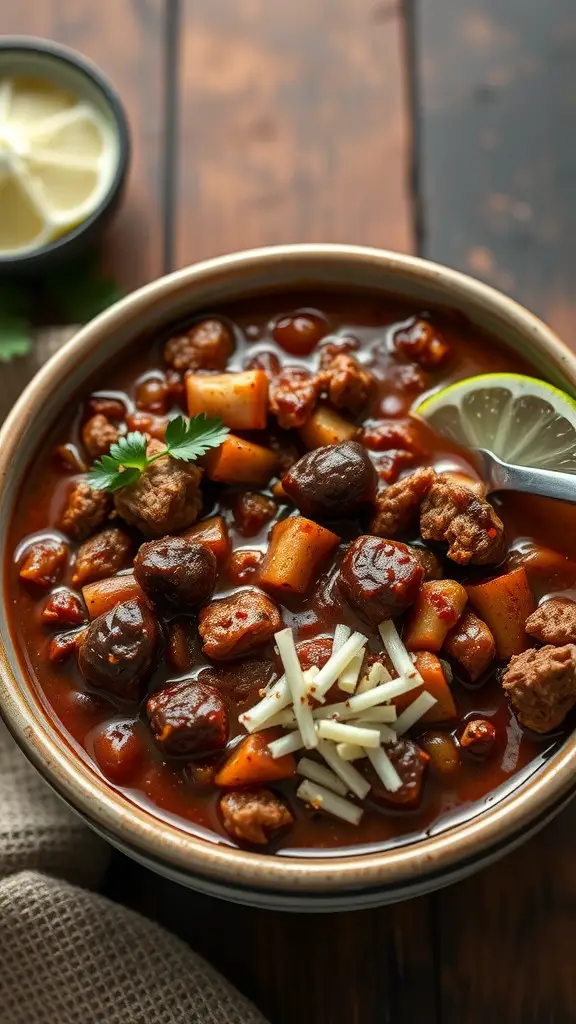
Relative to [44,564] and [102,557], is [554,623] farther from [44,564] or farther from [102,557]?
[44,564]

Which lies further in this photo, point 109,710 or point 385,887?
point 109,710

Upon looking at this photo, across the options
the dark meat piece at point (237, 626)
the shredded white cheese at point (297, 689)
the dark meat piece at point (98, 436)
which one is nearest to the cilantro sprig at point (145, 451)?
the dark meat piece at point (98, 436)

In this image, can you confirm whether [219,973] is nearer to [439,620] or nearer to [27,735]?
[27,735]

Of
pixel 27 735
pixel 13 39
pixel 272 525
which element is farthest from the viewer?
pixel 13 39

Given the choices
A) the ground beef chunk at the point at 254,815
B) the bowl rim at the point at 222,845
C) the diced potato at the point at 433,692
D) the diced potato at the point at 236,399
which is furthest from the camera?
the diced potato at the point at 236,399

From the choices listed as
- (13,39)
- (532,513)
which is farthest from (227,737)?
(13,39)

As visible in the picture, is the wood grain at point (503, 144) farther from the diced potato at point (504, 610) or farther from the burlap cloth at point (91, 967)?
the burlap cloth at point (91, 967)

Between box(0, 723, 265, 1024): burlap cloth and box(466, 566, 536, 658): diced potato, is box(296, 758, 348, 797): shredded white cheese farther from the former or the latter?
box(0, 723, 265, 1024): burlap cloth
